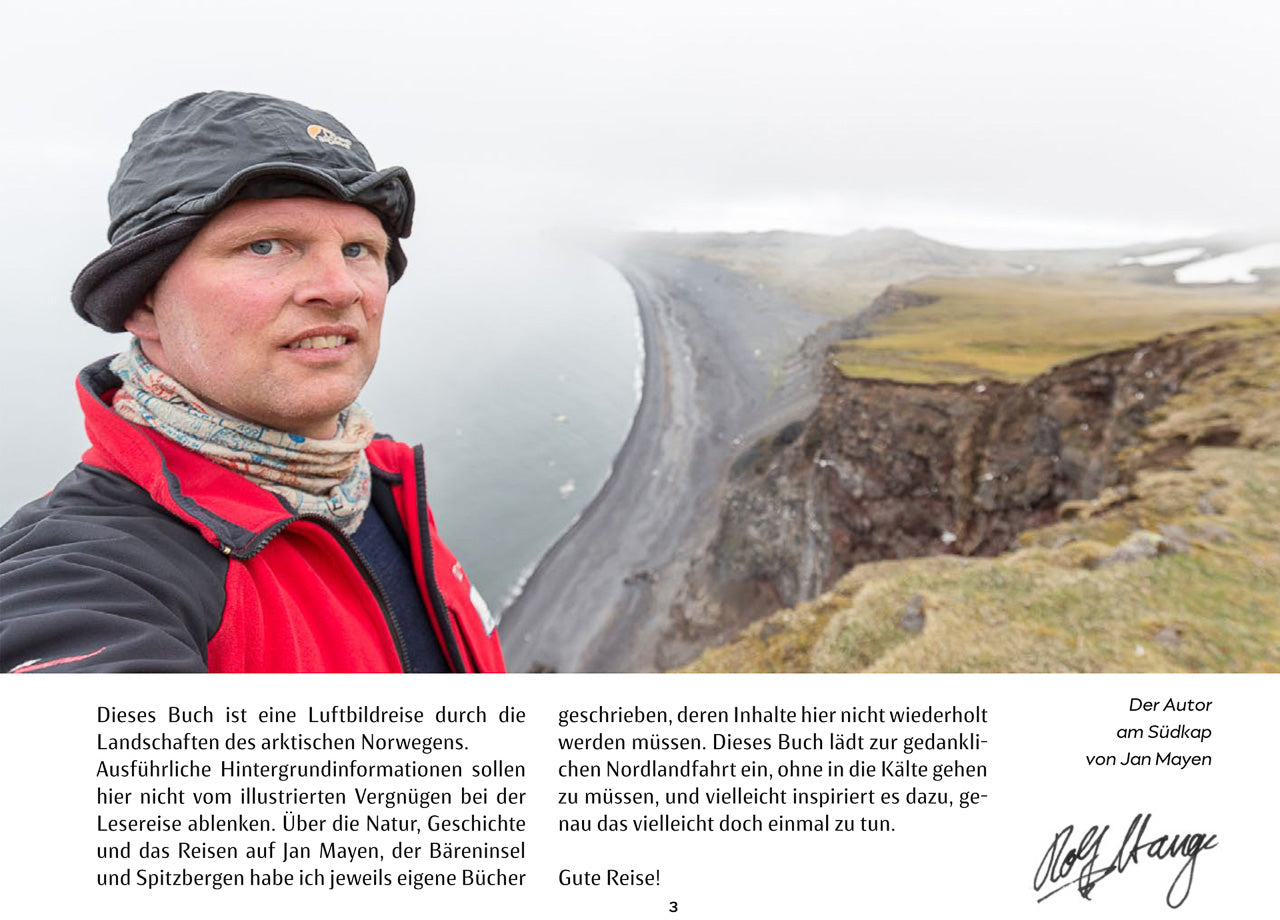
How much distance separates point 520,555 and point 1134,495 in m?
26.5

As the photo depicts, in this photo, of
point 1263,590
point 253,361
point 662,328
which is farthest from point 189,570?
point 662,328

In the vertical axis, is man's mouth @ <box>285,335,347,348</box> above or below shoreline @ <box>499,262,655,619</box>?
above

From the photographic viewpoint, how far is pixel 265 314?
65.8 inches

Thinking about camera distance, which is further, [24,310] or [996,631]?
[24,310]

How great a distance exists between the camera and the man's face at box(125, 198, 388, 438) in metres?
1.65

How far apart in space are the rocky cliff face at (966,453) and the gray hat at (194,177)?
12898mm

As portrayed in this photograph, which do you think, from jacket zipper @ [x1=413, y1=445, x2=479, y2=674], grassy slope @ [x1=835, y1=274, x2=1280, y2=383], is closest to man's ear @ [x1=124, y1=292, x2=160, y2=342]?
jacket zipper @ [x1=413, y1=445, x2=479, y2=674]

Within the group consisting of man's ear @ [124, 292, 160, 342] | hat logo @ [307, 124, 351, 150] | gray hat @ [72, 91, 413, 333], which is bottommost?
man's ear @ [124, 292, 160, 342]

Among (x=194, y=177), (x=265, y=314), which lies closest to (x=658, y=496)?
(x=265, y=314)

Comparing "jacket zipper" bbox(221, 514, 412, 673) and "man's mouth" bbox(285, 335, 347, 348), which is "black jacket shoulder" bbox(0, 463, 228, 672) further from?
"man's mouth" bbox(285, 335, 347, 348)

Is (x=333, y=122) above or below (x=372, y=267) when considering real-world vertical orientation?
Result: above

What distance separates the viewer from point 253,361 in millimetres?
1696
